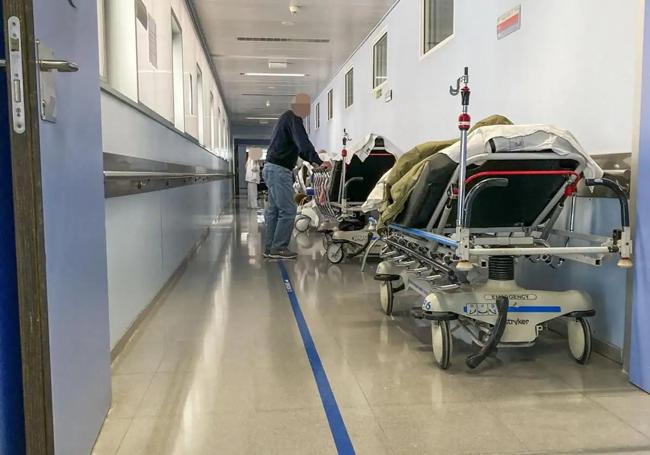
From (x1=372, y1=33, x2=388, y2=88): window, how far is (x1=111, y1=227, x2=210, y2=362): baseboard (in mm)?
3696

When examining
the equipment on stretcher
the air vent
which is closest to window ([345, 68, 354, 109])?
the air vent

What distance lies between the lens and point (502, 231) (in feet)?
10.1

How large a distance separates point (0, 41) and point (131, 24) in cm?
235

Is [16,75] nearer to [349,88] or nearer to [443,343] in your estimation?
[443,343]

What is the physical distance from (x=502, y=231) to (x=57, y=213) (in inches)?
90.8

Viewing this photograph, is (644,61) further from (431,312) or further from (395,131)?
(395,131)

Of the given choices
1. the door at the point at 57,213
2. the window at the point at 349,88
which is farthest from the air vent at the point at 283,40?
the door at the point at 57,213

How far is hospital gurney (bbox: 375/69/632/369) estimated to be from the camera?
8.32 ft

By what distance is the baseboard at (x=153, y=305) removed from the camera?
2.96 m

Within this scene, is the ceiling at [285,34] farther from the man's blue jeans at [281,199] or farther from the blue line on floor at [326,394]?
the blue line on floor at [326,394]

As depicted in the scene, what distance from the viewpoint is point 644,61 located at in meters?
2.37

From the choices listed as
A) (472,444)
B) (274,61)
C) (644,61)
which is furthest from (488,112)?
(274,61)

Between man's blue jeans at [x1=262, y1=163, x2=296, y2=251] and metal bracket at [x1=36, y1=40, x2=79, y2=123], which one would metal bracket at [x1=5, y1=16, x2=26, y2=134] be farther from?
man's blue jeans at [x1=262, y1=163, x2=296, y2=251]

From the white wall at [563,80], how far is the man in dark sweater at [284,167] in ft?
4.49
